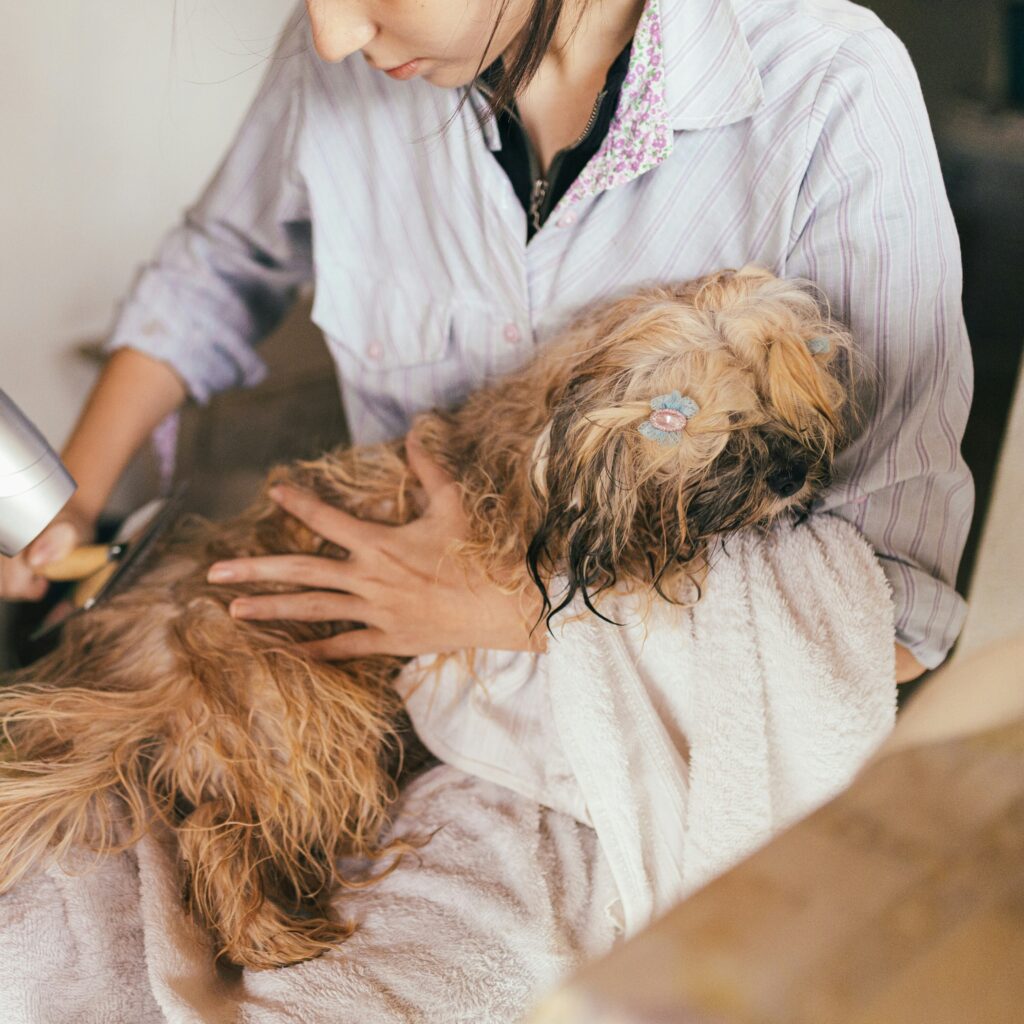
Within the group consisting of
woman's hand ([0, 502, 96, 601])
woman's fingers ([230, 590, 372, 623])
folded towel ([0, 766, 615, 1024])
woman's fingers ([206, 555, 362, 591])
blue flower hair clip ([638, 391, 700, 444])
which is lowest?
folded towel ([0, 766, 615, 1024])

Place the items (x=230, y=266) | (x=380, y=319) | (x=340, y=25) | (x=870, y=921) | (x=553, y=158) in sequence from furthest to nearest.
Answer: (x=230, y=266) < (x=380, y=319) < (x=553, y=158) < (x=340, y=25) < (x=870, y=921)

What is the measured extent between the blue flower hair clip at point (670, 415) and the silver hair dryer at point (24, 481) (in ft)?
1.68

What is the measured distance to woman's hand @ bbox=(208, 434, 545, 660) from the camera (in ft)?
3.03

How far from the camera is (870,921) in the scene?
30cm

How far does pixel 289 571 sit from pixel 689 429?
1.54 feet

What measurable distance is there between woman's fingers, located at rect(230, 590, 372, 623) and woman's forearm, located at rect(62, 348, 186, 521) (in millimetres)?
329

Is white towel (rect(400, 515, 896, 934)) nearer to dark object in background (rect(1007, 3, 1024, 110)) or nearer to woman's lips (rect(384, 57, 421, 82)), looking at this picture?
dark object in background (rect(1007, 3, 1024, 110))

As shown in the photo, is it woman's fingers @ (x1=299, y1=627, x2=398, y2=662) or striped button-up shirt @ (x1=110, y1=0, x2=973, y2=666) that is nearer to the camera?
striped button-up shirt @ (x1=110, y1=0, x2=973, y2=666)

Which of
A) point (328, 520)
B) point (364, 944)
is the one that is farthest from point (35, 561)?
point (364, 944)

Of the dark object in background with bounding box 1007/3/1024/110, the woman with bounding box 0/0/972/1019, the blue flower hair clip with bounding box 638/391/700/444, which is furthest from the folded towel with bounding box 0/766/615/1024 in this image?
the dark object in background with bounding box 1007/3/1024/110

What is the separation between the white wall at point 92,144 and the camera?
3.69 ft

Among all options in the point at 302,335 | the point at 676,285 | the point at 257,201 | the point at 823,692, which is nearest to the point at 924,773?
the point at 823,692

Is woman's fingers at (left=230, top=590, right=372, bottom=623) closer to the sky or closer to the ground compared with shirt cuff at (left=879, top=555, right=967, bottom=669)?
closer to the sky

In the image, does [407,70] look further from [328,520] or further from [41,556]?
[41,556]
